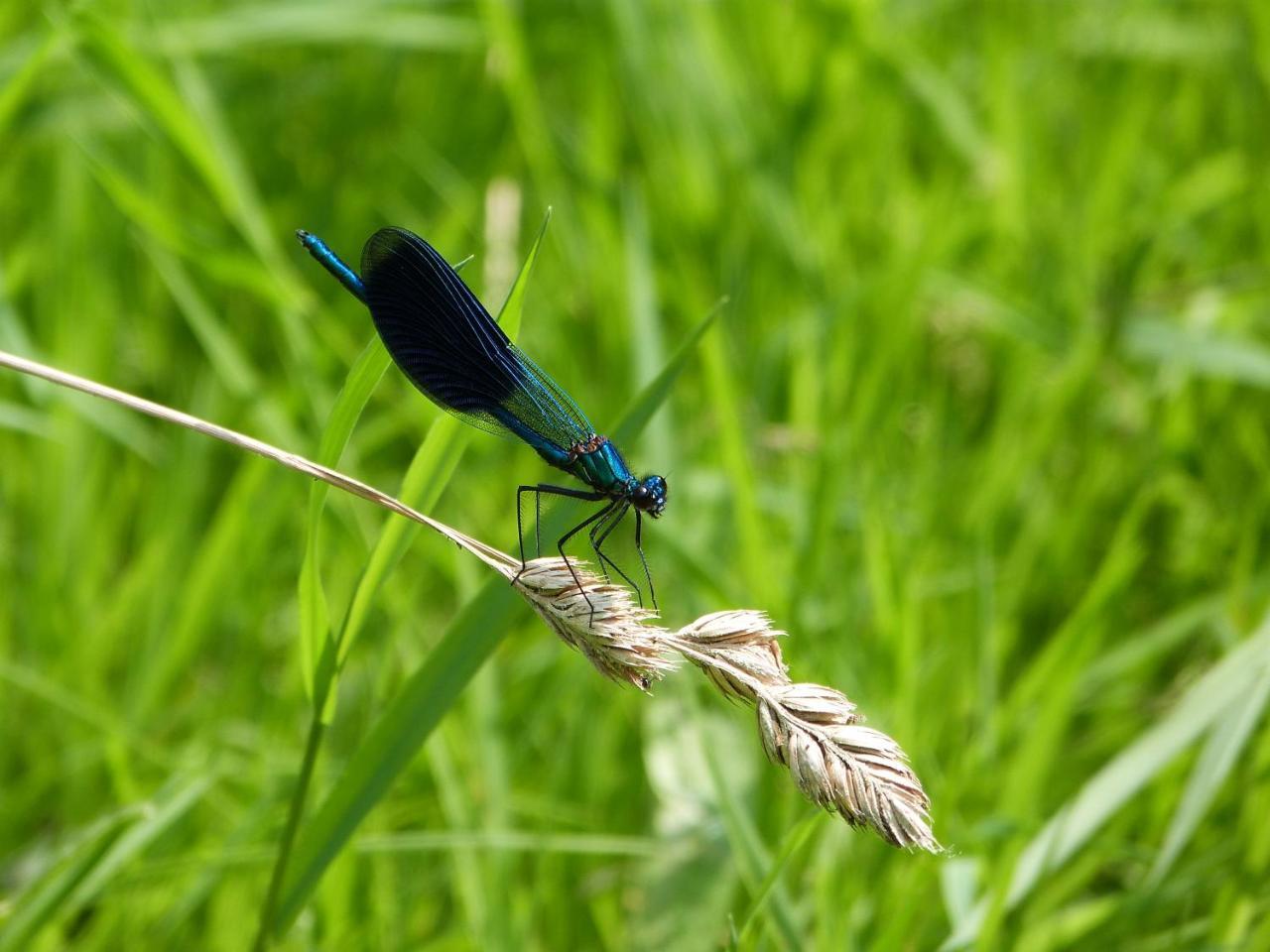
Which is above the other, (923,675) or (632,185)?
(632,185)

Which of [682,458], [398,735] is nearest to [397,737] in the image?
[398,735]

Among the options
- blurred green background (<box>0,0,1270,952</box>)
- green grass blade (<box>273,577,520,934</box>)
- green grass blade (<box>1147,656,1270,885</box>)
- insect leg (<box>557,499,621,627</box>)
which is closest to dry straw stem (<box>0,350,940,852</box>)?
insect leg (<box>557,499,621,627</box>)

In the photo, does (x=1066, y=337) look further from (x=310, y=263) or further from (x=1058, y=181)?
(x=310, y=263)

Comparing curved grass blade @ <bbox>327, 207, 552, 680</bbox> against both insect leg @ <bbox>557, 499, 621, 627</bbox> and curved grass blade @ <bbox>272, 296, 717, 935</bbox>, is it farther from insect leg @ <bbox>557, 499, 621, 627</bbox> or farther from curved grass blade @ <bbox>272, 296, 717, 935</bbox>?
insect leg @ <bbox>557, 499, 621, 627</bbox>

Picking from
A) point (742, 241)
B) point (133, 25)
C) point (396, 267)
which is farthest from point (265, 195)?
point (396, 267)

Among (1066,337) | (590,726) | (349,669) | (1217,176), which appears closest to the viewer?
(590,726)

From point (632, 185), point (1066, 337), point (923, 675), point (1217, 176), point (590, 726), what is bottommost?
point (590, 726)

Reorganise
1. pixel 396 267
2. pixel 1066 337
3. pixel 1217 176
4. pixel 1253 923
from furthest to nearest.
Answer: pixel 1217 176 < pixel 1066 337 < pixel 1253 923 < pixel 396 267
